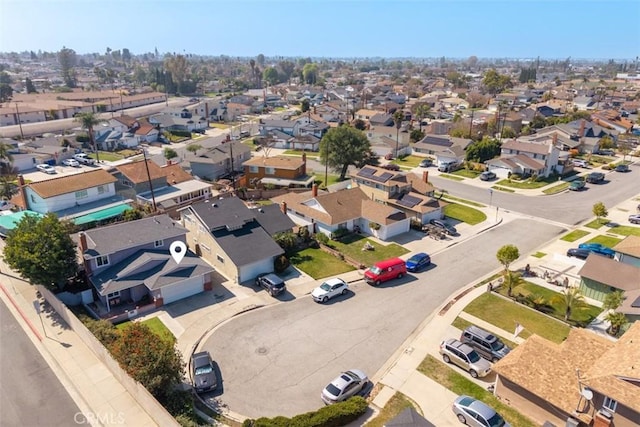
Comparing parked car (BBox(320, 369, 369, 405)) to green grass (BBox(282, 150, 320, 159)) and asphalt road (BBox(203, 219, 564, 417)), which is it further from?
green grass (BBox(282, 150, 320, 159))

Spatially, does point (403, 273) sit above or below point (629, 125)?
below

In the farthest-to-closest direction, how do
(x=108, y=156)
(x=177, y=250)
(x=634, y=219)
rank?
1. (x=108, y=156)
2. (x=634, y=219)
3. (x=177, y=250)

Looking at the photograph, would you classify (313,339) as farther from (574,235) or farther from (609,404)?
(574,235)

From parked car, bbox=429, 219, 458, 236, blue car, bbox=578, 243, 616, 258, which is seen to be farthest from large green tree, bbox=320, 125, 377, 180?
blue car, bbox=578, 243, 616, 258

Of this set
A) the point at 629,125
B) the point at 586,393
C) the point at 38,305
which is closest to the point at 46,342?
the point at 38,305

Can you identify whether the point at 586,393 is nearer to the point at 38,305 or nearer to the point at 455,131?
the point at 38,305

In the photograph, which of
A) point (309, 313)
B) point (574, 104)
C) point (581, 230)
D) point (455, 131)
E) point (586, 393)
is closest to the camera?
point (586, 393)

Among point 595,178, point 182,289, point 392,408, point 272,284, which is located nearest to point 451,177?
point 595,178
